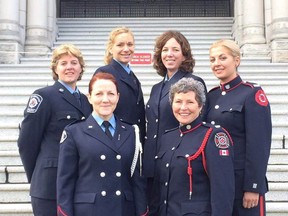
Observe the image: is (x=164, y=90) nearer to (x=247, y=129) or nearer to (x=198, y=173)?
(x=247, y=129)

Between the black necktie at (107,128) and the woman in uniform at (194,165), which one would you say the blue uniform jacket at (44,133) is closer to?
the black necktie at (107,128)

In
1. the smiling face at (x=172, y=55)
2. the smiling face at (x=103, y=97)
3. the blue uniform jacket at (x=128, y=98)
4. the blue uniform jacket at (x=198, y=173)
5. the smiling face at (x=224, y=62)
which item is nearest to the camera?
the blue uniform jacket at (x=198, y=173)

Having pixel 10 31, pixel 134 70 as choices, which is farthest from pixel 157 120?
pixel 10 31

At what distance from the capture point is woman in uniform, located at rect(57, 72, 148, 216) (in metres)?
2.70

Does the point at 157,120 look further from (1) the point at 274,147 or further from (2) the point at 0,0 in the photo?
(2) the point at 0,0

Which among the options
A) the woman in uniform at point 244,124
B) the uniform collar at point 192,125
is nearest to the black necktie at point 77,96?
the uniform collar at point 192,125

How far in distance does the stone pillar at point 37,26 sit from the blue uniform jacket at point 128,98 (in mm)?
7964

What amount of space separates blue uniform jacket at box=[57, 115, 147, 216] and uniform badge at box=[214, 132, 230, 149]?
0.55 m

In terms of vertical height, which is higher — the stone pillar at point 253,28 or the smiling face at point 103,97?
the stone pillar at point 253,28

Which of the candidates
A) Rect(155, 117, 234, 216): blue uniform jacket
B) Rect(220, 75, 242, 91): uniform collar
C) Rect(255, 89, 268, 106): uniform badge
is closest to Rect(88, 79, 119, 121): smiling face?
Rect(155, 117, 234, 216): blue uniform jacket

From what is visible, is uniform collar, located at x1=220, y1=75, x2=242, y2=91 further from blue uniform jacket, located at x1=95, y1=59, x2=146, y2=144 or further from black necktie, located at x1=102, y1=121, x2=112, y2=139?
black necktie, located at x1=102, y1=121, x2=112, y2=139

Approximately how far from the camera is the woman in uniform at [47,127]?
3.02 metres

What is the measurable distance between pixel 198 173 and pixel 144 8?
13.9m

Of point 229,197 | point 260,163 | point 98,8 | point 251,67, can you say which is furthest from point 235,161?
point 98,8
